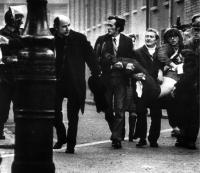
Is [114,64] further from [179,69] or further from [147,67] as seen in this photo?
[179,69]

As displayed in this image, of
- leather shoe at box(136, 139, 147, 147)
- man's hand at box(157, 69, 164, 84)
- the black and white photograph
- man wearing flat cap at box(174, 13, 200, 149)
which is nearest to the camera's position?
the black and white photograph

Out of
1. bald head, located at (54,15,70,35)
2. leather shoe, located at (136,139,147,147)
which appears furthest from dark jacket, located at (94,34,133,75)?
bald head, located at (54,15,70,35)

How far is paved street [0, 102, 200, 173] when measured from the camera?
954cm

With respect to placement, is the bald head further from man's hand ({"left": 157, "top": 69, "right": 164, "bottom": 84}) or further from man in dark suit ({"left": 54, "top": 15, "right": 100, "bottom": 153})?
man's hand ({"left": 157, "top": 69, "right": 164, "bottom": 84})

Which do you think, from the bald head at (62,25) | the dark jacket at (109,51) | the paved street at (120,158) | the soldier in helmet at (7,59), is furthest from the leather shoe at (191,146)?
the soldier in helmet at (7,59)

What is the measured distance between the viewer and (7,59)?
12.9 m

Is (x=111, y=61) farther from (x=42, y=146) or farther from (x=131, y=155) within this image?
(x=42, y=146)

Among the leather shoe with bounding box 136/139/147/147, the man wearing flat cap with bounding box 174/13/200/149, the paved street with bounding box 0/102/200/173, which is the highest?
the man wearing flat cap with bounding box 174/13/200/149

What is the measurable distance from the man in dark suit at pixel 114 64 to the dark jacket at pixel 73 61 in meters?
0.98

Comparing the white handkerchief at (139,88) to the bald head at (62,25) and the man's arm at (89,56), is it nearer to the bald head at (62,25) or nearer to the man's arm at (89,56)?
the man's arm at (89,56)

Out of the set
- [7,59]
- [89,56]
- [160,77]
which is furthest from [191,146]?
[7,59]

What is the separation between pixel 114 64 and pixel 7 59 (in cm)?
161

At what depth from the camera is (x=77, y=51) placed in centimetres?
1159

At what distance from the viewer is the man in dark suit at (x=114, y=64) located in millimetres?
12531
